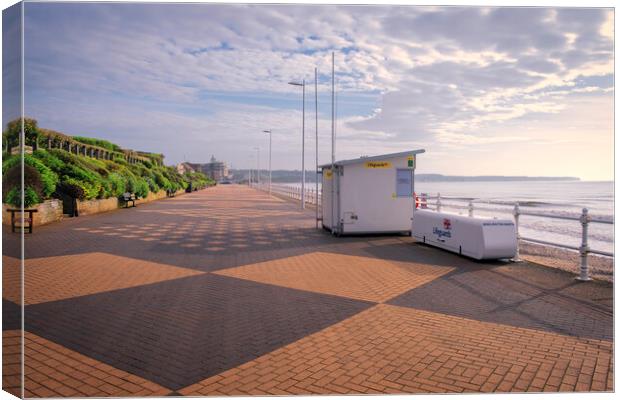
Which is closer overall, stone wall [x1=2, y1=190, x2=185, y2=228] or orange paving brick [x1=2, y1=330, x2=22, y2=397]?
orange paving brick [x1=2, y1=330, x2=22, y2=397]

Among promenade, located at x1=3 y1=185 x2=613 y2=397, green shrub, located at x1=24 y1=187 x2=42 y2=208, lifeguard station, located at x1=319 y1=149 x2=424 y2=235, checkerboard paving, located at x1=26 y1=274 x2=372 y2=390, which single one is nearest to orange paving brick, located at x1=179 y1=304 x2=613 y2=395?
promenade, located at x1=3 y1=185 x2=613 y2=397

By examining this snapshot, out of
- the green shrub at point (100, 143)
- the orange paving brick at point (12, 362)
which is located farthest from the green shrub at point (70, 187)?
the green shrub at point (100, 143)

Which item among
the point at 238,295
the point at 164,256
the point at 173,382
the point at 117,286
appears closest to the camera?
the point at 173,382

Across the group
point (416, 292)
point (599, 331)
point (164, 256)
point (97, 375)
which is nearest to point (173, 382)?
point (97, 375)

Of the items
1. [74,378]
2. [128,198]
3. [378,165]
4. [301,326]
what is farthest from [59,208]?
[74,378]

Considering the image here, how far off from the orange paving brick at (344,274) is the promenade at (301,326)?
1.5 inches

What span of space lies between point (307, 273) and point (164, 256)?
392 centimetres

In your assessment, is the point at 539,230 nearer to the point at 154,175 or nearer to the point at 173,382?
the point at 173,382

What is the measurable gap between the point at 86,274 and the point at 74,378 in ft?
16.7

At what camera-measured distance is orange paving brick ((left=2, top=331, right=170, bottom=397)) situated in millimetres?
4269

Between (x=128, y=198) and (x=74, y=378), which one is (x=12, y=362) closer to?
(x=74, y=378)

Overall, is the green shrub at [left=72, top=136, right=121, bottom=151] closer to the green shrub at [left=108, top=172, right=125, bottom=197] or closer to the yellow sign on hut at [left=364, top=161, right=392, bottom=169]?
the green shrub at [left=108, top=172, right=125, bottom=197]

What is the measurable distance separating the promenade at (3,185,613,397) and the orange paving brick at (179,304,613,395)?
A: 0.07ft

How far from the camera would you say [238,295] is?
7598 millimetres
